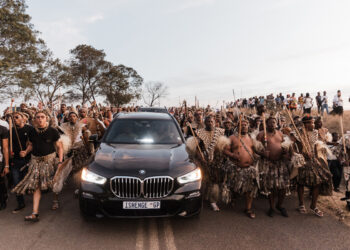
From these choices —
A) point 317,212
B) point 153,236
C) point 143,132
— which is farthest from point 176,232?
point 317,212

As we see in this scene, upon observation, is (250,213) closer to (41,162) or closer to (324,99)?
(41,162)

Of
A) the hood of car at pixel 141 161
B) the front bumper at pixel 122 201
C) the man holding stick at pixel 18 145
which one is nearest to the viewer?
the front bumper at pixel 122 201

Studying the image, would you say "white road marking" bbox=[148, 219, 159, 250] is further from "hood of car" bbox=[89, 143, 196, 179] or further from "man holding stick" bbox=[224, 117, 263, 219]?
"man holding stick" bbox=[224, 117, 263, 219]

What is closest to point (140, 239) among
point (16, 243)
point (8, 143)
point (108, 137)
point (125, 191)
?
point (125, 191)

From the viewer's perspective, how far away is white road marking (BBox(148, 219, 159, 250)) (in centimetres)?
339

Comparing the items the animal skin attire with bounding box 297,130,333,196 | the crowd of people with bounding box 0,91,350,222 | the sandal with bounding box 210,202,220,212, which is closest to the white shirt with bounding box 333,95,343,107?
the crowd of people with bounding box 0,91,350,222

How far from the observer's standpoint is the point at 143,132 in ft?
16.4

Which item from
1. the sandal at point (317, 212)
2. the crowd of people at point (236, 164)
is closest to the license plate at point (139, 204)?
the crowd of people at point (236, 164)

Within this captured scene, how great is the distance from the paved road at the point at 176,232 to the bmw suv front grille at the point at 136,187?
0.64m

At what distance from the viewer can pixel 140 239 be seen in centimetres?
357

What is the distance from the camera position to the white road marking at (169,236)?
3.39 meters

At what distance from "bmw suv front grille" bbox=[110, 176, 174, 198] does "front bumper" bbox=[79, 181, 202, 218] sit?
0.20 feet

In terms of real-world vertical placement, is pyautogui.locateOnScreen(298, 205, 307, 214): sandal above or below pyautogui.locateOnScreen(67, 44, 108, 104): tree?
below

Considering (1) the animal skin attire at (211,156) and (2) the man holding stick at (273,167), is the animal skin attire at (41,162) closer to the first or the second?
(1) the animal skin attire at (211,156)
